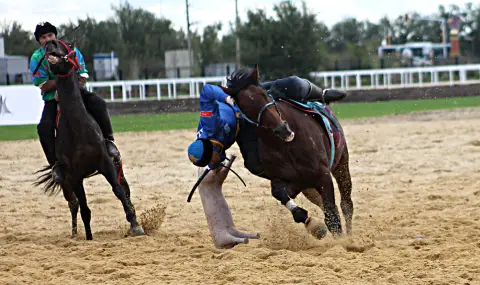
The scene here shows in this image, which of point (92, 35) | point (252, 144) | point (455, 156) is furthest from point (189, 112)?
point (92, 35)

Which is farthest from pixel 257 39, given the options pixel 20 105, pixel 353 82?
pixel 20 105

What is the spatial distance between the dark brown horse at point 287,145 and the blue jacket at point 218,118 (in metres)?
0.25

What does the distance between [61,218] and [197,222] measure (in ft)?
5.66

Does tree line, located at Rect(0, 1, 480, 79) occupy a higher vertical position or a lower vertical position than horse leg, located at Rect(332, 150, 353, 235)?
higher

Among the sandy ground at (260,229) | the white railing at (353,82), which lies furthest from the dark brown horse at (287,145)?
the white railing at (353,82)

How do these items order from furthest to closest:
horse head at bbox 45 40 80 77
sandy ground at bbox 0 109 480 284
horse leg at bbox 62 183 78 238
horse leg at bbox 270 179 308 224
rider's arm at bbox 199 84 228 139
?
horse leg at bbox 62 183 78 238 → horse head at bbox 45 40 80 77 → rider's arm at bbox 199 84 228 139 → horse leg at bbox 270 179 308 224 → sandy ground at bbox 0 109 480 284

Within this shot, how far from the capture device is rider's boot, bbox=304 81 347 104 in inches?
320

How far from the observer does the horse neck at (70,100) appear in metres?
8.09

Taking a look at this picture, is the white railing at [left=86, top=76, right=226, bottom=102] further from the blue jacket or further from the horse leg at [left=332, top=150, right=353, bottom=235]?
the blue jacket

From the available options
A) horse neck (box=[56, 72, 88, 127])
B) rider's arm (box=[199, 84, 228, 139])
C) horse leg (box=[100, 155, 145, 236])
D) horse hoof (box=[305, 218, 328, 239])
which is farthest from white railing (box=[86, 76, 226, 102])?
horse hoof (box=[305, 218, 328, 239])

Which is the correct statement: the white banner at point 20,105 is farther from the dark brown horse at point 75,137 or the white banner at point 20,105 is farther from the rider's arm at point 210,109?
the rider's arm at point 210,109

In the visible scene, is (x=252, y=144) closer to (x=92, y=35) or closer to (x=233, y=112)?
(x=233, y=112)

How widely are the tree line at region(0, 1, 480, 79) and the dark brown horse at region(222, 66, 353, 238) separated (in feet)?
9.41

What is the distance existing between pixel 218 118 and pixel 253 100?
20.8 inches
